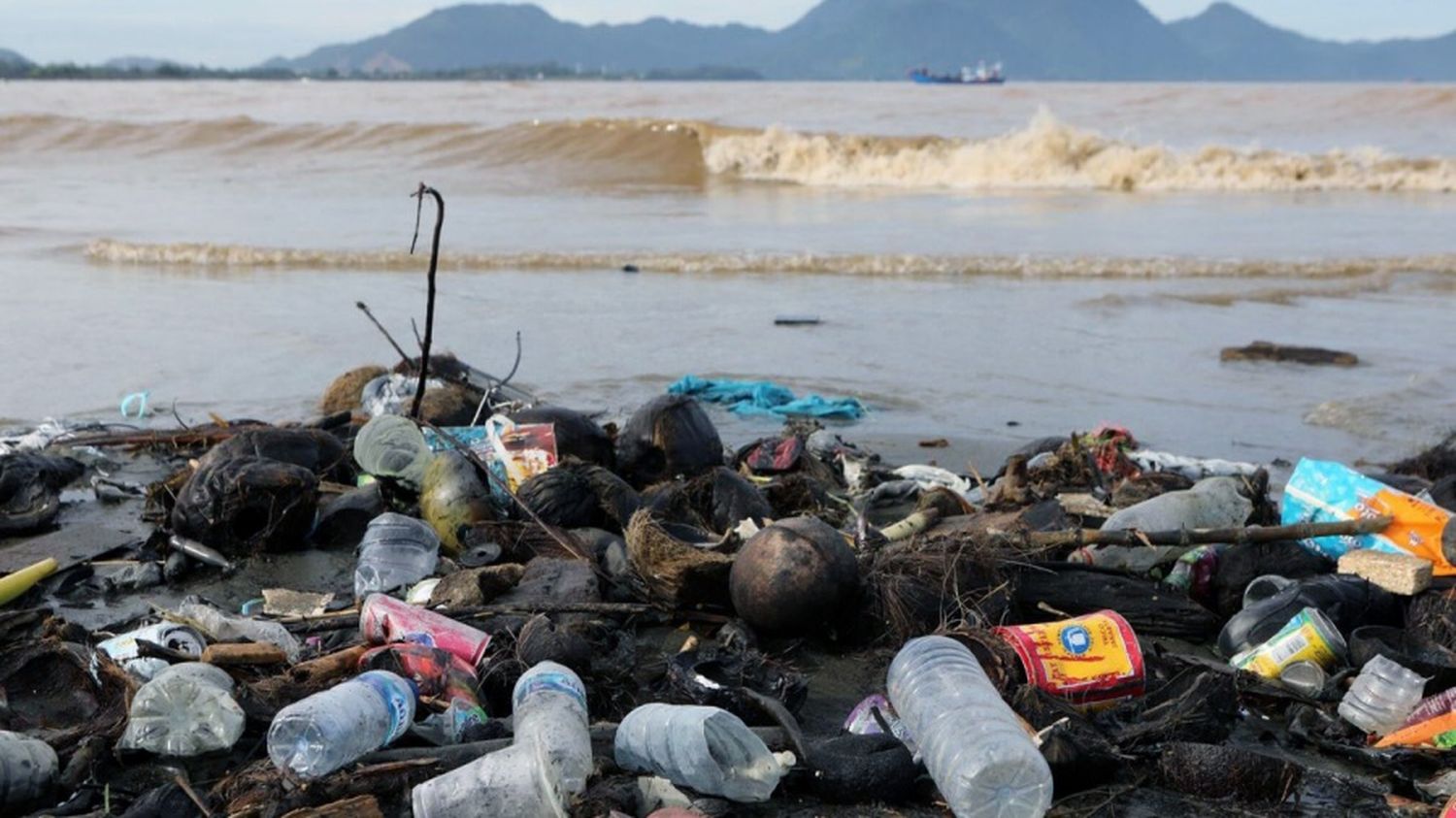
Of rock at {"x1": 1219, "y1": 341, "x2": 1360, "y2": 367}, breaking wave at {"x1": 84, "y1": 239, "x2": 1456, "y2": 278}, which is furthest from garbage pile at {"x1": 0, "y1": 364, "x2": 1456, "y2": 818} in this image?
breaking wave at {"x1": 84, "y1": 239, "x2": 1456, "y2": 278}

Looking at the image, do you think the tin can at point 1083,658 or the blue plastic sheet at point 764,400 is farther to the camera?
the blue plastic sheet at point 764,400

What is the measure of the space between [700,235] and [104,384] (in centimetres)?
1060

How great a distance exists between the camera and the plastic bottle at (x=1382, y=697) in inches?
154

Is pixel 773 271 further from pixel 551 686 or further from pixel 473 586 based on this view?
pixel 551 686

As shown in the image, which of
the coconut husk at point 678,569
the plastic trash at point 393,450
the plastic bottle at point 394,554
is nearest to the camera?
the coconut husk at point 678,569

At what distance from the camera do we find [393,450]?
6.02 meters

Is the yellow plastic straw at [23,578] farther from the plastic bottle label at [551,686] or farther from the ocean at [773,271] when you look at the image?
the ocean at [773,271]

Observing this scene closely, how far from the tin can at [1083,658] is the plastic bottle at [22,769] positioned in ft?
8.61

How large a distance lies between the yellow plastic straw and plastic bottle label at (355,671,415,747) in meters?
1.93

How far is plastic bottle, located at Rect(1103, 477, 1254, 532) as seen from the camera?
5324 millimetres

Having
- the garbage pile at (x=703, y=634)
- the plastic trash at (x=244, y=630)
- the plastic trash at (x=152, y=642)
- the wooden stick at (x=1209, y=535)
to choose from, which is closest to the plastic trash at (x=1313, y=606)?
the garbage pile at (x=703, y=634)

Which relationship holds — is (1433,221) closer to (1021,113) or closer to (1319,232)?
(1319,232)

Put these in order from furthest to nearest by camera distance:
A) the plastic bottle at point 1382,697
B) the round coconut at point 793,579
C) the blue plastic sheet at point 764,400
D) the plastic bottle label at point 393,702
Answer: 1. the blue plastic sheet at point 764,400
2. the round coconut at point 793,579
3. the plastic bottle at point 1382,697
4. the plastic bottle label at point 393,702

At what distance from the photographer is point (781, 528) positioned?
4.46 m
